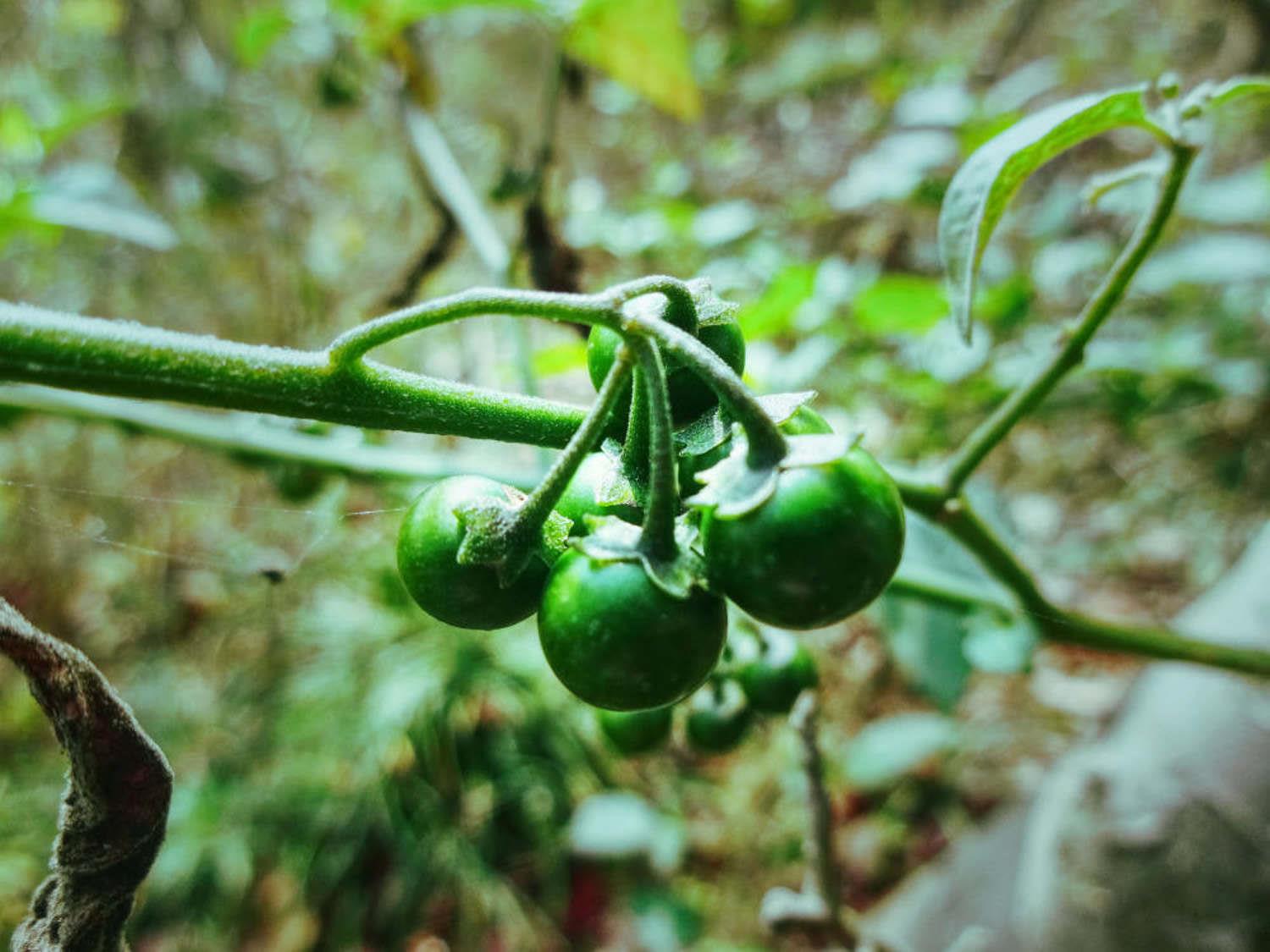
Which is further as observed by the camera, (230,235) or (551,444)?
(230,235)

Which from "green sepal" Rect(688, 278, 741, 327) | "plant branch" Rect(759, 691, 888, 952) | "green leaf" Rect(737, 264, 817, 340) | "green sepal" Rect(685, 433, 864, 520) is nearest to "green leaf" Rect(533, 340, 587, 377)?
"green leaf" Rect(737, 264, 817, 340)

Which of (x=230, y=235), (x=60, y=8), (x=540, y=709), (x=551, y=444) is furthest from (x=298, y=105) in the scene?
(x=551, y=444)

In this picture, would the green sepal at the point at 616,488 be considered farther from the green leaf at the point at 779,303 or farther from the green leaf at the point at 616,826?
the green leaf at the point at 616,826

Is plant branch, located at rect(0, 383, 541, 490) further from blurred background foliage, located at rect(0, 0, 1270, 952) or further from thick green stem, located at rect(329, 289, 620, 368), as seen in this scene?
thick green stem, located at rect(329, 289, 620, 368)

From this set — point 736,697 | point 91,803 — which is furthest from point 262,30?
point 91,803

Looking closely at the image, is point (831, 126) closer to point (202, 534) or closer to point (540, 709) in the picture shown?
point (540, 709)

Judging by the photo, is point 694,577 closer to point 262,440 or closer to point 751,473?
point 751,473

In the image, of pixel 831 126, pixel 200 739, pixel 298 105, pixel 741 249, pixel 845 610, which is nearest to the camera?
pixel 845 610
